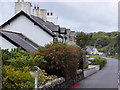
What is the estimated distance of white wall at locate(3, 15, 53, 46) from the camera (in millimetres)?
27625

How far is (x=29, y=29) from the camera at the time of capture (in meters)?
27.8

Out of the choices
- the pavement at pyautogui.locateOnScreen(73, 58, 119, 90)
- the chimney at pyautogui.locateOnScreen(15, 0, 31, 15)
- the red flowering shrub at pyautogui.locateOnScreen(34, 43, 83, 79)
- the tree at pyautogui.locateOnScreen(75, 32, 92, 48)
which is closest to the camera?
the red flowering shrub at pyautogui.locateOnScreen(34, 43, 83, 79)

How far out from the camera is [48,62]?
601 inches

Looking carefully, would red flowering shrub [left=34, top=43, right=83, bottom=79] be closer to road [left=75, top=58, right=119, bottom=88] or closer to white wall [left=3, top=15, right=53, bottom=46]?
road [left=75, top=58, right=119, bottom=88]

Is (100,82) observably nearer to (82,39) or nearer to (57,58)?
(57,58)

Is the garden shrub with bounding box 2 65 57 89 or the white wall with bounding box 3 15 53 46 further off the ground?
the white wall with bounding box 3 15 53 46

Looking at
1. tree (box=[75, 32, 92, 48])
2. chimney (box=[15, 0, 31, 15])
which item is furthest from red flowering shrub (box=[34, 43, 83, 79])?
tree (box=[75, 32, 92, 48])

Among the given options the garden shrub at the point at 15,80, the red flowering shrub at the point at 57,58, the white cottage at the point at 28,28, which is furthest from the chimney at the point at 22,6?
the garden shrub at the point at 15,80

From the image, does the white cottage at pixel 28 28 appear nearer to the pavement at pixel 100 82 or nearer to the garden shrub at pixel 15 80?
the pavement at pixel 100 82

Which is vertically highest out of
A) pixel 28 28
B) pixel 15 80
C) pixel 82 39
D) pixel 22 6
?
pixel 22 6

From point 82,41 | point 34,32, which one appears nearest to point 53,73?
point 34,32

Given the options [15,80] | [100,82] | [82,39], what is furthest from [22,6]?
[82,39]

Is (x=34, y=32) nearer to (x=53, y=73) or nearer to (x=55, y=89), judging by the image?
(x=53, y=73)

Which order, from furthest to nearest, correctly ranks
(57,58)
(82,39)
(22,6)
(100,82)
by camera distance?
(82,39) < (22,6) < (100,82) < (57,58)
